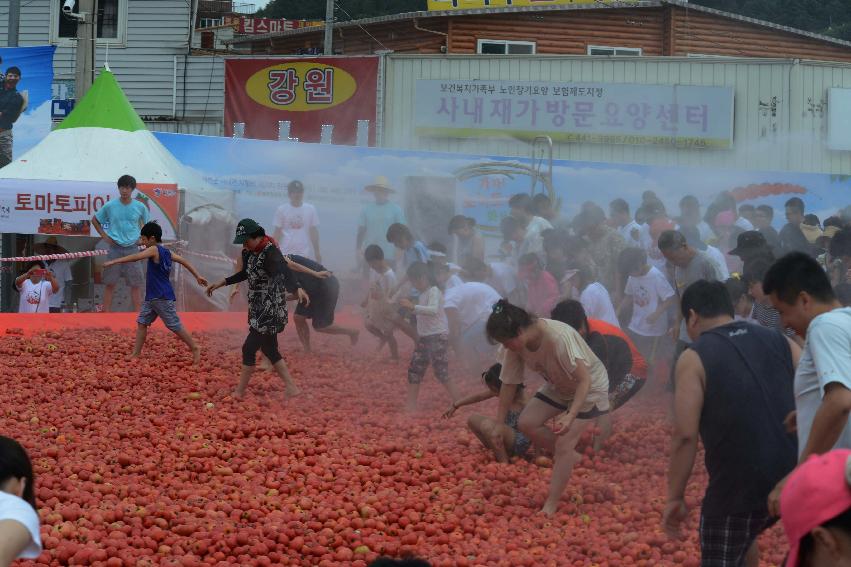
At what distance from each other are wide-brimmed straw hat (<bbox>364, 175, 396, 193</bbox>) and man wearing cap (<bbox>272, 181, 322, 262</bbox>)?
0.89 meters

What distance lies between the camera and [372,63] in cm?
1969

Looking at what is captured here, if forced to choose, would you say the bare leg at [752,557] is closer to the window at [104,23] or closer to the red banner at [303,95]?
the red banner at [303,95]

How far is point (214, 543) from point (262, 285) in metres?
3.57

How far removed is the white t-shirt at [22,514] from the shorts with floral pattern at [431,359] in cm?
648

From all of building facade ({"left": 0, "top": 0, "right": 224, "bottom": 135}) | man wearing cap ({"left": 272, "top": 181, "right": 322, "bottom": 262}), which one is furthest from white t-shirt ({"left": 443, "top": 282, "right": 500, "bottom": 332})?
building facade ({"left": 0, "top": 0, "right": 224, "bottom": 135})

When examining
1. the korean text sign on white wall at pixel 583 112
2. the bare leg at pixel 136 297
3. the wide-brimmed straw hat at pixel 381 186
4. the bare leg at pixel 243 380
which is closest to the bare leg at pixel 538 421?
the bare leg at pixel 243 380

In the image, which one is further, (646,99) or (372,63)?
(372,63)

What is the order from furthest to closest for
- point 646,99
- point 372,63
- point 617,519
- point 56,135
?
1. point 372,63
2. point 646,99
3. point 56,135
4. point 617,519

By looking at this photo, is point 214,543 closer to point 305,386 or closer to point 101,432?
point 101,432

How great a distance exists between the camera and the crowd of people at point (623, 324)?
413 centimetres

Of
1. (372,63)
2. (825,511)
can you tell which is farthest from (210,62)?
(825,511)

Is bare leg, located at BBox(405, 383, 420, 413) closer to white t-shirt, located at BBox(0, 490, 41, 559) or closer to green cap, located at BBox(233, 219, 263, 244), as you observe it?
green cap, located at BBox(233, 219, 263, 244)

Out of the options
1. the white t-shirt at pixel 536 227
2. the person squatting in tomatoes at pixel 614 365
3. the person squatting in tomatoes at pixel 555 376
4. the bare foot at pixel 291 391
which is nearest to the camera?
the person squatting in tomatoes at pixel 555 376

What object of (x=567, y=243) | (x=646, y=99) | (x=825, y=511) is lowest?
(x=825, y=511)
